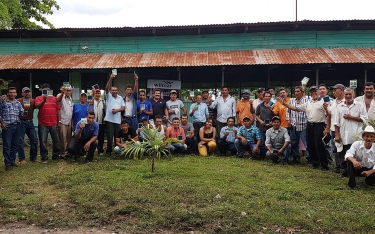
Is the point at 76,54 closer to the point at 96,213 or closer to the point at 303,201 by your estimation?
the point at 96,213

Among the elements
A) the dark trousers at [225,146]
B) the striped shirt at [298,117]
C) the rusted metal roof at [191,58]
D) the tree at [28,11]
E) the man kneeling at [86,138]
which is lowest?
the dark trousers at [225,146]

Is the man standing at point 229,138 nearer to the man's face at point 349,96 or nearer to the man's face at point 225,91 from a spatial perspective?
the man's face at point 225,91

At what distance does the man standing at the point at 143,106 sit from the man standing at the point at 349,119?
459 centimetres

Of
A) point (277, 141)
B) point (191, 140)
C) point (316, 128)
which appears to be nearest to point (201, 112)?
point (191, 140)

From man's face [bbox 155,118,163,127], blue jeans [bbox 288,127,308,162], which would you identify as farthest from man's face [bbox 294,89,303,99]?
man's face [bbox 155,118,163,127]

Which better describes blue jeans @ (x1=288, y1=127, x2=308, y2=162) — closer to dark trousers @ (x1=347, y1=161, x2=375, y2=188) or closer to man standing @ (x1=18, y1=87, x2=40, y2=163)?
dark trousers @ (x1=347, y1=161, x2=375, y2=188)

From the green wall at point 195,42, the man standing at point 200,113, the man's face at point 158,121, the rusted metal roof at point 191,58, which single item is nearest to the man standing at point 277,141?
the man standing at point 200,113

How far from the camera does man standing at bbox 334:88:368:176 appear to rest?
19.5 feet

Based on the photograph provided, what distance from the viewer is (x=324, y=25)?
41.4 ft

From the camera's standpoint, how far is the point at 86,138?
7.87 m

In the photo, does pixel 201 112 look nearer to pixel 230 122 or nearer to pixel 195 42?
pixel 230 122

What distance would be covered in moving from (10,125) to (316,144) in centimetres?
641

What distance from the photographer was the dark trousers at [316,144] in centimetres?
713

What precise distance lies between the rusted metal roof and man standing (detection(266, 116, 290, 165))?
384cm
